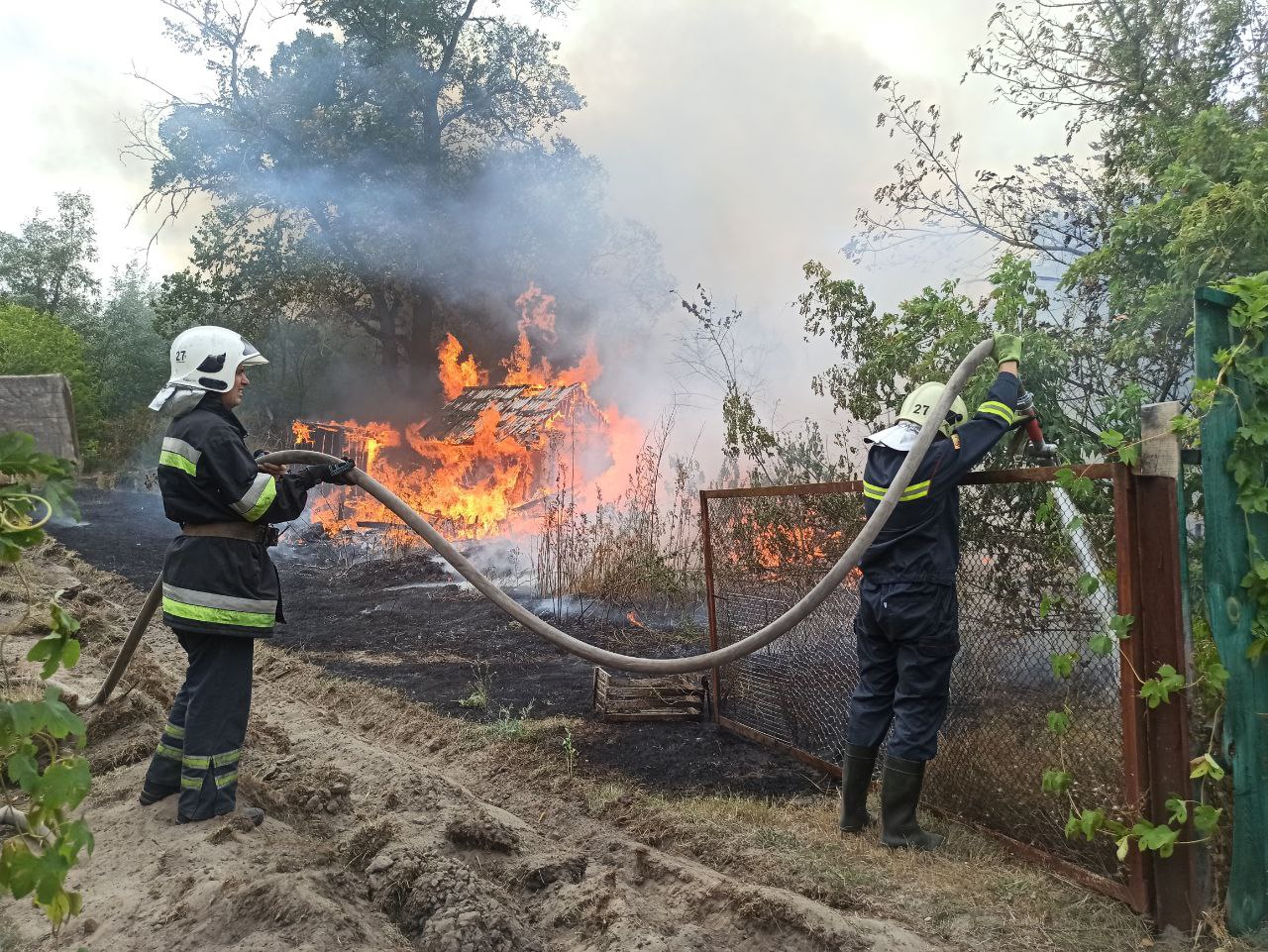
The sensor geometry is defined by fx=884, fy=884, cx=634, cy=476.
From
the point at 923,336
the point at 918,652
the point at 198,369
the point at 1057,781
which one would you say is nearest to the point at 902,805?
the point at 918,652

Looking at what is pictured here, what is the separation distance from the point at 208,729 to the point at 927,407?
351 centimetres

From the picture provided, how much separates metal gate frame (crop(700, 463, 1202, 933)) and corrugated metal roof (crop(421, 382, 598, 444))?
15.0m

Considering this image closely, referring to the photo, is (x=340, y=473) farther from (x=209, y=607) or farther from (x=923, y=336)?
(x=923, y=336)

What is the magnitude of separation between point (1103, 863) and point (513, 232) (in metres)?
22.8

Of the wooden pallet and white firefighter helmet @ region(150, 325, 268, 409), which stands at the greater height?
white firefighter helmet @ region(150, 325, 268, 409)

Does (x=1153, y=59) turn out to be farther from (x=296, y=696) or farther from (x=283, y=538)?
(x=283, y=538)

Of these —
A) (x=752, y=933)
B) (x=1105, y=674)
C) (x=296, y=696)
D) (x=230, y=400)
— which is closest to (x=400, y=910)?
(x=752, y=933)

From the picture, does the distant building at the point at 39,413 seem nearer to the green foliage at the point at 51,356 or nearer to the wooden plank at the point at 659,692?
the wooden plank at the point at 659,692

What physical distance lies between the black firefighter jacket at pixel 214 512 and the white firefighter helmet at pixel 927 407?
281cm

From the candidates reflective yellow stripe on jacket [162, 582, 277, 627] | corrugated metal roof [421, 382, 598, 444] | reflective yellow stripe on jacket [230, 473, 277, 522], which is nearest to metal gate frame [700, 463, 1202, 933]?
reflective yellow stripe on jacket [230, 473, 277, 522]

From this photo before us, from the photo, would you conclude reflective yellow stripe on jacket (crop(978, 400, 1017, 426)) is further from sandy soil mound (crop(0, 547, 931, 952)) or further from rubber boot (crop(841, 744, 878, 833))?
sandy soil mound (crop(0, 547, 931, 952))

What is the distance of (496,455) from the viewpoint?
59.7 ft

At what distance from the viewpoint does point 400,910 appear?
3.34m

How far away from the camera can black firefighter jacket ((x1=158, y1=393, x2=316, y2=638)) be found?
390 cm
